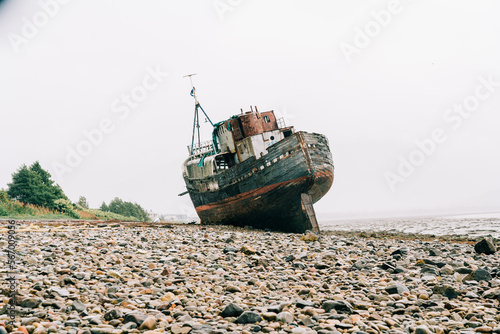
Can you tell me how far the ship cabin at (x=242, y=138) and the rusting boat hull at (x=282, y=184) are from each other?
1642 mm

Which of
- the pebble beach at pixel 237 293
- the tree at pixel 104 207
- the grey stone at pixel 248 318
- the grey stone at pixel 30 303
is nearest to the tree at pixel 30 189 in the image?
the tree at pixel 104 207

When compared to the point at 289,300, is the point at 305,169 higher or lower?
higher

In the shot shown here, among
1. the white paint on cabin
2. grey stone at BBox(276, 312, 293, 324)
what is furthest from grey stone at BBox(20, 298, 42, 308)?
the white paint on cabin

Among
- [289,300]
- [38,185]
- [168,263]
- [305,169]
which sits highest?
[38,185]

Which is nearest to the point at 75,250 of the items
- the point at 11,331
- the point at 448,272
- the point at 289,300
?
the point at 11,331

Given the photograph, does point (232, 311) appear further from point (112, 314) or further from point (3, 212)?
point (3, 212)

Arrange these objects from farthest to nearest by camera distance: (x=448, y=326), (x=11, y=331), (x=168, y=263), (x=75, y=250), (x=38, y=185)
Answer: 1. (x=38, y=185)
2. (x=75, y=250)
3. (x=168, y=263)
4. (x=448, y=326)
5. (x=11, y=331)

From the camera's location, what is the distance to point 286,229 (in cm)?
1944

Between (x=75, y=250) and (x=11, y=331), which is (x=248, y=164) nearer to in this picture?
(x=75, y=250)

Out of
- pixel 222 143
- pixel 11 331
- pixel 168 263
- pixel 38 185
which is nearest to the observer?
pixel 11 331

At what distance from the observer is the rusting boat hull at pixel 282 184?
18.5 meters

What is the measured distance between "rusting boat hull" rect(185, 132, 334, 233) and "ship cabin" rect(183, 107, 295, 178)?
1.64m

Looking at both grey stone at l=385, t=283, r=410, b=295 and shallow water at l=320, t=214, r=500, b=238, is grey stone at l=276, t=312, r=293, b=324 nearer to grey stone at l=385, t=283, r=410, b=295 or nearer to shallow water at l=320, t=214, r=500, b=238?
grey stone at l=385, t=283, r=410, b=295

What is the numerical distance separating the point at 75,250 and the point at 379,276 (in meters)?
7.13
